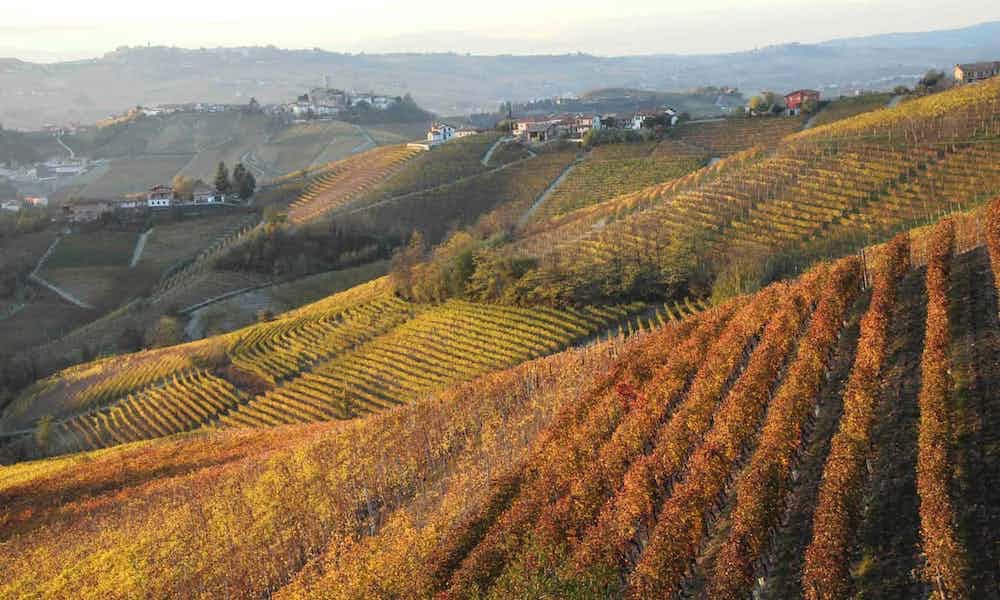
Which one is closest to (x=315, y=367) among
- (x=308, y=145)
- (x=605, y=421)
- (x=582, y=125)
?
(x=605, y=421)

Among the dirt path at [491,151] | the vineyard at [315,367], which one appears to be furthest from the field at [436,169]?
the vineyard at [315,367]

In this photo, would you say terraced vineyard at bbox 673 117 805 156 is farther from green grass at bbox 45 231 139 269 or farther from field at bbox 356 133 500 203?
green grass at bbox 45 231 139 269

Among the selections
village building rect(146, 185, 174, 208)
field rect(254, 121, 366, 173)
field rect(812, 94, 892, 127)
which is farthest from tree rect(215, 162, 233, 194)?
field rect(812, 94, 892, 127)

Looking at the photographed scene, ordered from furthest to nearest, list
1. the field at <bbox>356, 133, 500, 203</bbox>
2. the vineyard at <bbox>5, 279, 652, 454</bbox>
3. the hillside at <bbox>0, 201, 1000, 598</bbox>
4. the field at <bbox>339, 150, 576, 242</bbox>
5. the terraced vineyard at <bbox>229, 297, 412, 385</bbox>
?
the field at <bbox>356, 133, 500, 203</bbox>
the field at <bbox>339, 150, 576, 242</bbox>
the terraced vineyard at <bbox>229, 297, 412, 385</bbox>
the vineyard at <bbox>5, 279, 652, 454</bbox>
the hillside at <bbox>0, 201, 1000, 598</bbox>

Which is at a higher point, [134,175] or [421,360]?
[134,175]

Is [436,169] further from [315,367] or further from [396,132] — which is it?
[396,132]

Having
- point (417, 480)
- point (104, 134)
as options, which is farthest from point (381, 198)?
point (104, 134)
